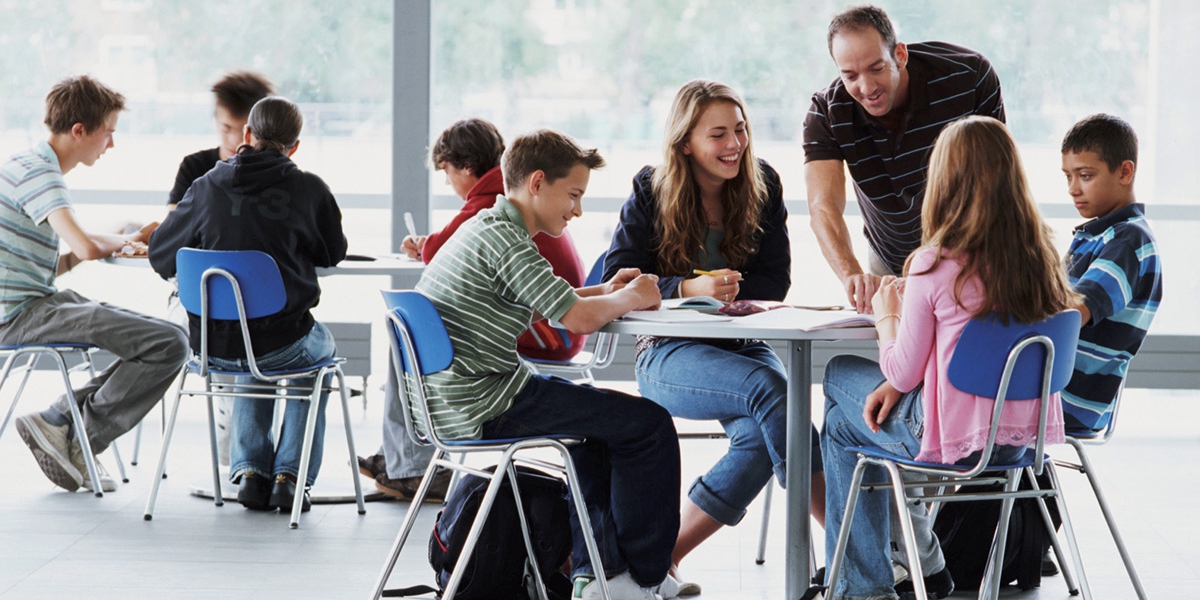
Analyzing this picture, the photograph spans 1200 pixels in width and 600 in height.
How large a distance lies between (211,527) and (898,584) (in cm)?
185

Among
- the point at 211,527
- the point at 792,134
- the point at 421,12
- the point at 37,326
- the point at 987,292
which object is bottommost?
the point at 211,527

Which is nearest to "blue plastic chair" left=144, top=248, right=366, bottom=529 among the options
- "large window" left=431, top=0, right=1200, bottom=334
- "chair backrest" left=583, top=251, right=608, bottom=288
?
"chair backrest" left=583, top=251, right=608, bottom=288

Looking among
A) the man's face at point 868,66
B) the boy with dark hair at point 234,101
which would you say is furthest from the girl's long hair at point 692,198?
the boy with dark hair at point 234,101

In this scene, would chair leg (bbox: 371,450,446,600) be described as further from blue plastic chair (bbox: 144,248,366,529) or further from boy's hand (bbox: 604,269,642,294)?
blue plastic chair (bbox: 144,248,366,529)

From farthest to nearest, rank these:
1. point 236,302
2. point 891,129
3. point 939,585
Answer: point 236,302, point 891,129, point 939,585

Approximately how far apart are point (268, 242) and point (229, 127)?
2.69 ft

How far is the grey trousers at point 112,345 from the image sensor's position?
3.76 meters

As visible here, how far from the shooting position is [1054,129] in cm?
532

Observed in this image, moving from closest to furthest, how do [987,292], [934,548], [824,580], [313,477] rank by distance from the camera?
A: [987,292], [824,580], [934,548], [313,477]

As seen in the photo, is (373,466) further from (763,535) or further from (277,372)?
(763,535)

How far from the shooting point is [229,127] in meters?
4.07

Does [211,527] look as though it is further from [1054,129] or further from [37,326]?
[1054,129]

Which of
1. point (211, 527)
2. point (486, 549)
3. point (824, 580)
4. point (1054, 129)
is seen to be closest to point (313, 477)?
point (211, 527)

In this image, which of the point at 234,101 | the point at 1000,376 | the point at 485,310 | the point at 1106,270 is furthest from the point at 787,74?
the point at 1000,376
